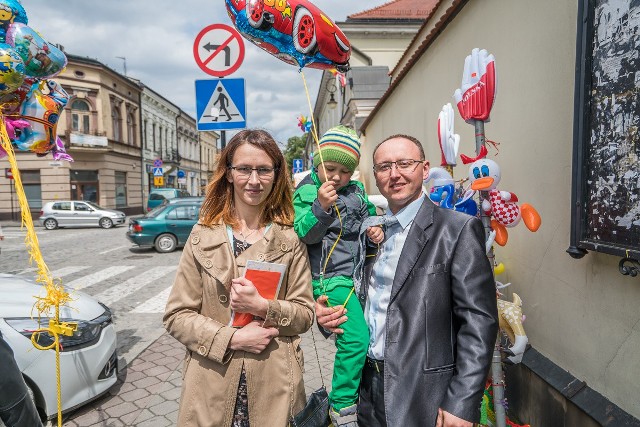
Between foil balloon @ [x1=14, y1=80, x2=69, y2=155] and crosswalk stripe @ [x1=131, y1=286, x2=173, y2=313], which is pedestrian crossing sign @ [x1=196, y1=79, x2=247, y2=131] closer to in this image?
foil balloon @ [x1=14, y1=80, x2=69, y2=155]

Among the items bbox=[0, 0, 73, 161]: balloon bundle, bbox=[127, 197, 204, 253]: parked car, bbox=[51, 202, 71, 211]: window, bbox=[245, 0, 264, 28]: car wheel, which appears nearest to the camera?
bbox=[245, 0, 264, 28]: car wheel

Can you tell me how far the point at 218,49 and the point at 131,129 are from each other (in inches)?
1251

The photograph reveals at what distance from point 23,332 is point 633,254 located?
391cm

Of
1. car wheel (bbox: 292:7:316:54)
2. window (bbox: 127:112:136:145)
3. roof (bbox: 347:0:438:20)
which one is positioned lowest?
car wheel (bbox: 292:7:316:54)

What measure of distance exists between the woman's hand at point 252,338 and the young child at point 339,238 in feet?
1.25

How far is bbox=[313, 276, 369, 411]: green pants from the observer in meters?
2.01

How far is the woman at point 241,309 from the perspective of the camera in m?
1.82

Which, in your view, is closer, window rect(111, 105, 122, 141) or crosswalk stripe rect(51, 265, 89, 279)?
crosswalk stripe rect(51, 265, 89, 279)

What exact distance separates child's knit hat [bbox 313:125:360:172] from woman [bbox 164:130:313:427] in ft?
0.93

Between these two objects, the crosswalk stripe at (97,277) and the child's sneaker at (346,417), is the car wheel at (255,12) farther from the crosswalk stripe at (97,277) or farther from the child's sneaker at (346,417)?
the crosswalk stripe at (97,277)

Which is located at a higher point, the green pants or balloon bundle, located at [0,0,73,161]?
balloon bundle, located at [0,0,73,161]

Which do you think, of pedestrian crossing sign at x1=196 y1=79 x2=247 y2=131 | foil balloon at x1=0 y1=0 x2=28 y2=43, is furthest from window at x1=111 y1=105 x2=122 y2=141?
foil balloon at x1=0 y1=0 x2=28 y2=43

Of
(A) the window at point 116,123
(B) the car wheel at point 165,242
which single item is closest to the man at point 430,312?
(B) the car wheel at point 165,242

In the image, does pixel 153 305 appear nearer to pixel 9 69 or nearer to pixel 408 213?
pixel 9 69
